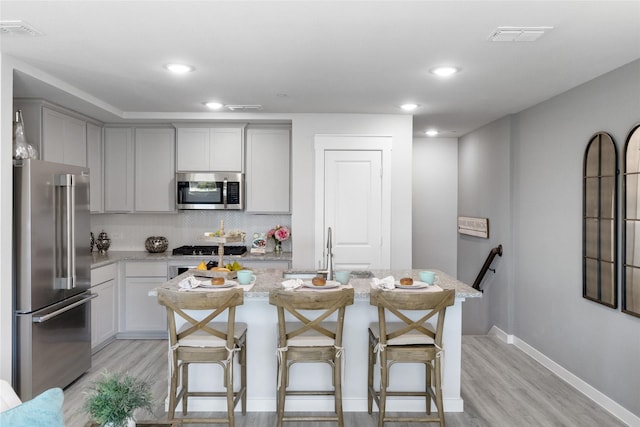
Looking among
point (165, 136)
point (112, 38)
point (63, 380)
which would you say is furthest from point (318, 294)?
point (165, 136)

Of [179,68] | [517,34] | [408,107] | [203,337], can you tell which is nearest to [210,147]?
[179,68]

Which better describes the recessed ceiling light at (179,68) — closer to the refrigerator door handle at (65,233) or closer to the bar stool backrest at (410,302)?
the refrigerator door handle at (65,233)

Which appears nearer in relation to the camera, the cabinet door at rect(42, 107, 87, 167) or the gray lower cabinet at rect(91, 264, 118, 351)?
the cabinet door at rect(42, 107, 87, 167)

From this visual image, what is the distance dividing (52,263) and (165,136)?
91.6 inches

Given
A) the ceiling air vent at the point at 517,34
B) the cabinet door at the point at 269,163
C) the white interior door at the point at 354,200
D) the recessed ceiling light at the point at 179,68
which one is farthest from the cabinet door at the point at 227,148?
the ceiling air vent at the point at 517,34

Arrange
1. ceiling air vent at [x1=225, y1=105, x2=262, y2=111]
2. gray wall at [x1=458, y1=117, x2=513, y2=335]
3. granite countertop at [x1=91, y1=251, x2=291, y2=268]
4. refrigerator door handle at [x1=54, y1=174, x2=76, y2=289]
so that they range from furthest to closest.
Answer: gray wall at [x1=458, y1=117, x2=513, y2=335] < granite countertop at [x1=91, y1=251, x2=291, y2=268] < ceiling air vent at [x1=225, y1=105, x2=262, y2=111] < refrigerator door handle at [x1=54, y1=174, x2=76, y2=289]

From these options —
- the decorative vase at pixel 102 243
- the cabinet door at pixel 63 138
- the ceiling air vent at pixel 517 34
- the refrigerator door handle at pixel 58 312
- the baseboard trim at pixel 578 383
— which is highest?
the ceiling air vent at pixel 517 34

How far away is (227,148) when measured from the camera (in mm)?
5312

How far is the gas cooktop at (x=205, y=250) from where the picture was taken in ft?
17.2

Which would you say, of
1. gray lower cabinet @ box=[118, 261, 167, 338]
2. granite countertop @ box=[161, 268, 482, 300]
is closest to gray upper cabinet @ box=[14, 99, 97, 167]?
gray lower cabinet @ box=[118, 261, 167, 338]

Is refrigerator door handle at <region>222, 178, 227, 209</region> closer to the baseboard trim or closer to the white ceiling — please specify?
the white ceiling

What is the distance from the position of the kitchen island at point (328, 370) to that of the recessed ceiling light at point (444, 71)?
60.6 inches

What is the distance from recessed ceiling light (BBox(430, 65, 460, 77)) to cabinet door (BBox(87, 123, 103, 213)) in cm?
370

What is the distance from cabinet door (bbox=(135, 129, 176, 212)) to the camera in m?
5.38
